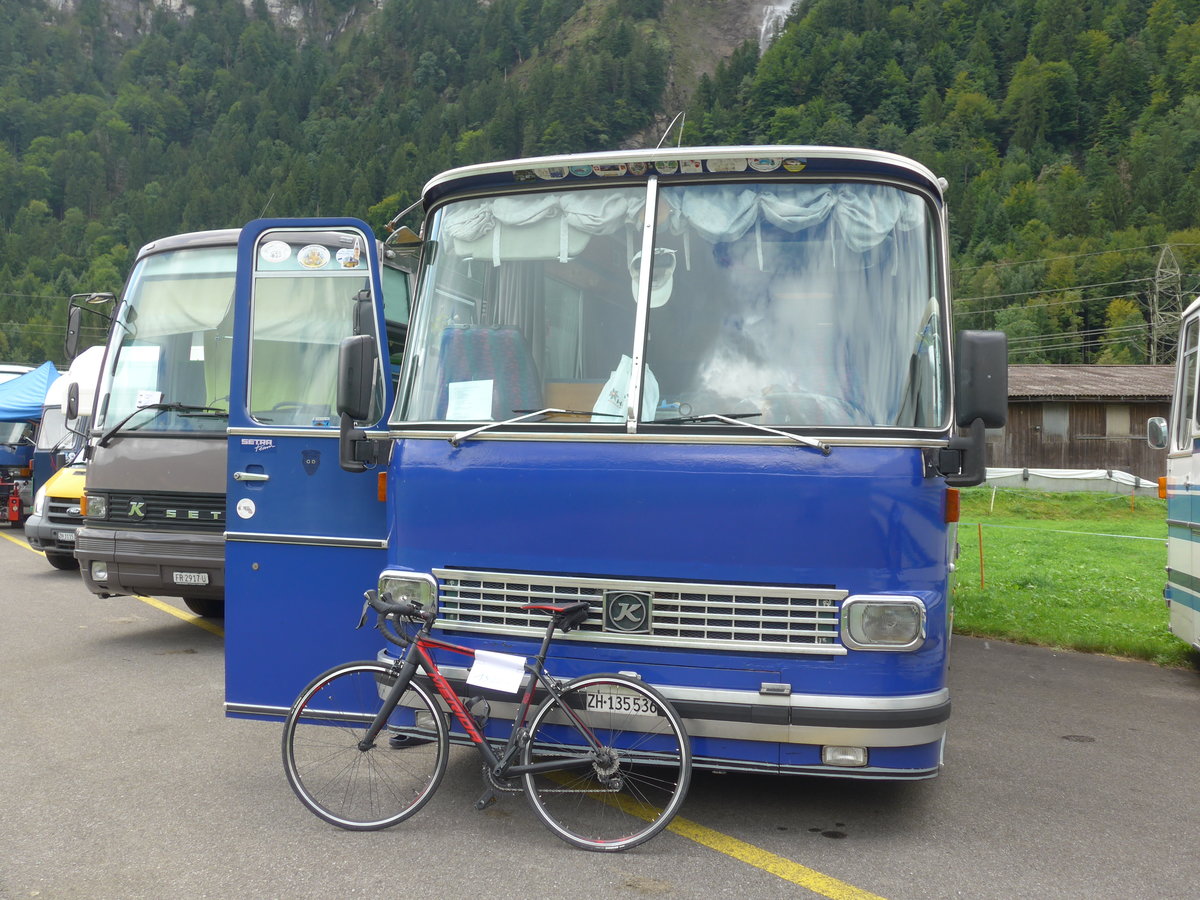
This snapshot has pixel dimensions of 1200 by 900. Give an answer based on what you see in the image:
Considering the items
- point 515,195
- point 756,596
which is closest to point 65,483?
point 515,195

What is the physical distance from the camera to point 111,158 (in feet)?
447

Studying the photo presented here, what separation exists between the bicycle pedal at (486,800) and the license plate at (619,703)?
70 centimetres

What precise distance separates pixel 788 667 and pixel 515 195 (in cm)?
243

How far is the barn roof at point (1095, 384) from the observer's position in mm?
52094

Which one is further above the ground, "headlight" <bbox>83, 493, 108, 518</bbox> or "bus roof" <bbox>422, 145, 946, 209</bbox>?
"bus roof" <bbox>422, 145, 946, 209</bbox>

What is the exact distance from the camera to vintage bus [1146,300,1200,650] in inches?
345

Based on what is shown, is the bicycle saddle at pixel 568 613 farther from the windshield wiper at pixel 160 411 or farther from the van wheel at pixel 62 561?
the van wheel at pixel 62 561

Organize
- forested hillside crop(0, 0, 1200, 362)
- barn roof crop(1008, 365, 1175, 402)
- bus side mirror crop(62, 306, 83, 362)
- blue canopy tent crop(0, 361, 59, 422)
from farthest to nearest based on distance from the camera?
forested hillside crop(0, 0, 1200, 362) < barn roof crop(1008, 365, 1175, 402) < blue canopy tent crop(0, 361, 59, 422) < bus side mirror crop(62, 306, 83, 362)

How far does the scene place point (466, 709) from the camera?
5.13 m

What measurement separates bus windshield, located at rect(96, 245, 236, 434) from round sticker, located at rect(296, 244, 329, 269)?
12.3ft

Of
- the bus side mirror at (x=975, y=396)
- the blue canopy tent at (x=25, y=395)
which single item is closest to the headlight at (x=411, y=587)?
the bus side mirror at (x=975, y=396)

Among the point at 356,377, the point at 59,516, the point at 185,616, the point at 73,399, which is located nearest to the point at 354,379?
the point at 356,377

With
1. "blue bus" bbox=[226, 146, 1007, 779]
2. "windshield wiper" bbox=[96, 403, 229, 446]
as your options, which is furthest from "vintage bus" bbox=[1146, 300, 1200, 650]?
"windshield wiper" bbox=[96, 403, 229, 446]

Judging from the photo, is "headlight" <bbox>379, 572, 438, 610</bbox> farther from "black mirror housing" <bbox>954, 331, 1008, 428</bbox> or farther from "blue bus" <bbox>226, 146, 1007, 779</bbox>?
"black mirror housing" <bbox>954, 331, 1008, 428</bbox>
